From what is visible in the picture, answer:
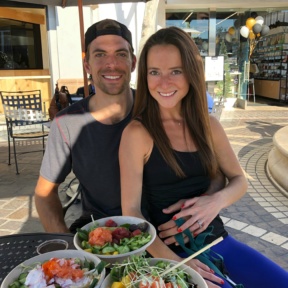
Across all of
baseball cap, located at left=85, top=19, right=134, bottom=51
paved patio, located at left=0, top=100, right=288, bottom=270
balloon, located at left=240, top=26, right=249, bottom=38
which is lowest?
paved patio, located at left=0, top=100, right=288, bottom=270

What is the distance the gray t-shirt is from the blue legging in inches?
22.7

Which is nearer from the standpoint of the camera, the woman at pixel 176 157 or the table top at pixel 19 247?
the table top at pixel 19 247

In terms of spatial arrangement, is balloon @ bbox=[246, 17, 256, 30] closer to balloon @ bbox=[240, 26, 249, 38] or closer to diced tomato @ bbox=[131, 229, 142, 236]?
balloon @ bbox=[240, 26, 249, 38]

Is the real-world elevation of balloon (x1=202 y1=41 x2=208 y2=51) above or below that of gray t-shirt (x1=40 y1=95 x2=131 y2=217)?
above

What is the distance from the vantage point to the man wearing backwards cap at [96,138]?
174 centimetres

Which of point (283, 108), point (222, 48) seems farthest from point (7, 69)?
point (283, 108)

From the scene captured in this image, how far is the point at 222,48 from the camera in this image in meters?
12.9

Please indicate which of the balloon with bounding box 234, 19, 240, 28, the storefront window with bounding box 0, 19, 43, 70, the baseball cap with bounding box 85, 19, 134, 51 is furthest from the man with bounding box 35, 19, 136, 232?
the balloon with bounding box 234, 19, 240, 28

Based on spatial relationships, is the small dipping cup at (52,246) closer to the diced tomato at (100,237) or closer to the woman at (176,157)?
the diced tomato at (100,237)

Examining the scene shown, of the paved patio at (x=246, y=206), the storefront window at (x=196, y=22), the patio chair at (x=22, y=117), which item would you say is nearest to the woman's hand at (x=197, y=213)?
the paved patio at (x=246, y=206)

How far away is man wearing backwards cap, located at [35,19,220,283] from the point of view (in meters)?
1.74

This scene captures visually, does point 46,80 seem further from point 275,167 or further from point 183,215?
point 183,215

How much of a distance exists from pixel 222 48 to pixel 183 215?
12.3 metres

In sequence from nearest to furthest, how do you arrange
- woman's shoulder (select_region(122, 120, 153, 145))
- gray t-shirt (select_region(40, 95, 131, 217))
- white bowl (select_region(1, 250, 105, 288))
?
white bowl (select_region(1, 250, 105, 288)), woman's shoulder (select_region(122, 120, 153, 145)), gray t-shirt (select_region(40, 95, 131, 217))
